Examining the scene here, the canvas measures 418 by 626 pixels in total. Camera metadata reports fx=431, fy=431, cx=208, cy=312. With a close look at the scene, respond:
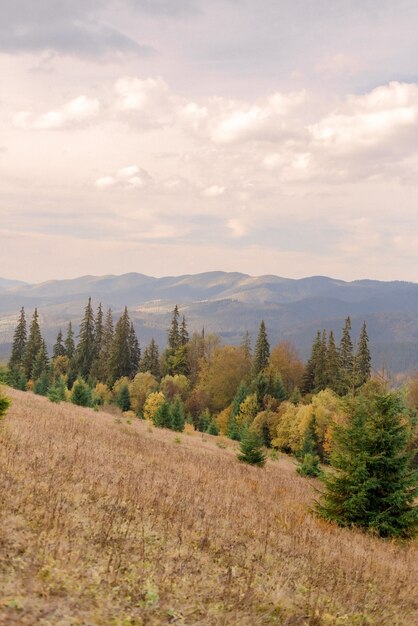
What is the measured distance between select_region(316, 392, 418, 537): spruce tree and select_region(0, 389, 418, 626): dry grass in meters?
0.81

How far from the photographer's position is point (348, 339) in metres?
79.4

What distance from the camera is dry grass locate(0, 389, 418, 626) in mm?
5848

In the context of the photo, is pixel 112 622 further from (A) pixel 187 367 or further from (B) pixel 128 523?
(A) pixel 187 367

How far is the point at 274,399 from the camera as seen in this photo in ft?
221

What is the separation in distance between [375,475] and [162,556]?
30.4 ft

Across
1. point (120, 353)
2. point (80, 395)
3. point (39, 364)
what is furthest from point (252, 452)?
point (39, 364)

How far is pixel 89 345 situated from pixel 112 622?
85692mm

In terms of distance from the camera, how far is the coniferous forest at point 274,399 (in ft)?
46.4

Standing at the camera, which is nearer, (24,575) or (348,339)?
(24,575)

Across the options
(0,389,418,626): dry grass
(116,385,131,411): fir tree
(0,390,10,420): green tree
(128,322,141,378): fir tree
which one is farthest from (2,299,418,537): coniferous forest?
(0,390,10,420): green tree

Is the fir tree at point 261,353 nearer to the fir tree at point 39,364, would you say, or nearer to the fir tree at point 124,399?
the fir tree at point 124,399

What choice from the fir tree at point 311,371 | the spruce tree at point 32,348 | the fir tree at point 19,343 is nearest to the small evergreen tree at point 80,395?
the spruce tree at point 32,348

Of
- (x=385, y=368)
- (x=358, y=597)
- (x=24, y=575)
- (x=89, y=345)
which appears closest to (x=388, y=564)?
(x=358, y=597)

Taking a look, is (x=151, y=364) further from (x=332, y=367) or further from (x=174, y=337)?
Answer: (x=332, y=367)
